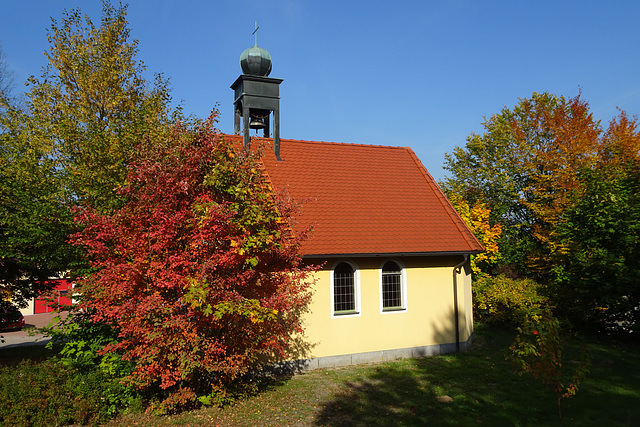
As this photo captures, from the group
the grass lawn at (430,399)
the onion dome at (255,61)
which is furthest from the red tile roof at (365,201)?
the grass lawn at (430,399)

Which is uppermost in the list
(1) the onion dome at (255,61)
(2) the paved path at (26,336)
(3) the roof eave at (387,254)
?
(1) the onion dome at (255,61)

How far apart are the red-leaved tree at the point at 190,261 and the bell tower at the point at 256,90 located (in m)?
6.35

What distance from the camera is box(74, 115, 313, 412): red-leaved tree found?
817cm

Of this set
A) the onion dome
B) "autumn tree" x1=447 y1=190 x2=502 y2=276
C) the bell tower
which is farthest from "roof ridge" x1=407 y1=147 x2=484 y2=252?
the onion dome

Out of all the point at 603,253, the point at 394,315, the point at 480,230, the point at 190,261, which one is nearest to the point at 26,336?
the point at 394,315

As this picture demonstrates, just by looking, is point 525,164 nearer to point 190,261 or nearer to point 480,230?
point 480,230

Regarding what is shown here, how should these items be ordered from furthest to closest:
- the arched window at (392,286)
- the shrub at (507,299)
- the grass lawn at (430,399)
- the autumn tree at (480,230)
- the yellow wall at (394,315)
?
the autumn tree at (480,230) < the shrub at (507,299) < the arched window at (392,286) < the yellow wall at (394,315) < the grass lawn at (430,399)

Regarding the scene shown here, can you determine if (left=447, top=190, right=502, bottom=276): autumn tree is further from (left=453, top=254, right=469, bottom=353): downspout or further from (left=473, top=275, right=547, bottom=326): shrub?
(left=453, top=254, right=469, bottom=353): downspout

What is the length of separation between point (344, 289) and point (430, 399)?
14.5 feet

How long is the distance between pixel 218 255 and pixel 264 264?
A: 4.30ft

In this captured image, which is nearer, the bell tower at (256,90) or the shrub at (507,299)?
the bell tower at (256,90)

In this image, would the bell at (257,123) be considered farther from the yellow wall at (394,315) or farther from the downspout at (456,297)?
the downspout at (456,297)

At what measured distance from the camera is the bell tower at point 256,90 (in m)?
15.3

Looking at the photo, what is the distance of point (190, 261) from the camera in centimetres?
840
